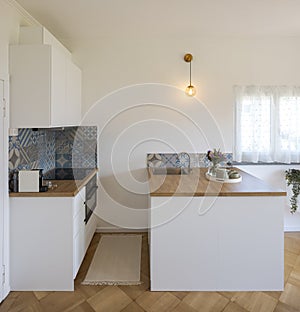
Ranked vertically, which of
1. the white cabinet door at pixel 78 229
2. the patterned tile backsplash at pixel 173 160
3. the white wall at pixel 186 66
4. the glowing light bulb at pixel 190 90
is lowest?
the white cabinet door at pixel 78 229

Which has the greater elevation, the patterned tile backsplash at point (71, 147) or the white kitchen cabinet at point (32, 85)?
the white kitchen cabinet at point (32, 85)

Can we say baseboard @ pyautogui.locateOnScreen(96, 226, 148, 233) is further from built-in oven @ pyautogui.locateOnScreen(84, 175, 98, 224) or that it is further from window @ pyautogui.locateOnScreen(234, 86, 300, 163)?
window @ pyautogui.locateOnScreen(234, 86, 300, 163)

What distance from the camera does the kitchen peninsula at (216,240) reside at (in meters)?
2.33

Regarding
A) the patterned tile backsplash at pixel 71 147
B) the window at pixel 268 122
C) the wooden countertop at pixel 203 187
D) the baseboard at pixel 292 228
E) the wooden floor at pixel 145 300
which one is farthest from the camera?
the baseboard at pixel 292 228

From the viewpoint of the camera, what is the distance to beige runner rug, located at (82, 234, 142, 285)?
2590mm

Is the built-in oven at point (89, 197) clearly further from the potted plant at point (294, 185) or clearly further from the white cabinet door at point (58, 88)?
the potted plant at point (294, 185)

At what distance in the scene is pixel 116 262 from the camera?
2.92 metres

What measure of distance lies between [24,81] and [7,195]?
0.98 metres

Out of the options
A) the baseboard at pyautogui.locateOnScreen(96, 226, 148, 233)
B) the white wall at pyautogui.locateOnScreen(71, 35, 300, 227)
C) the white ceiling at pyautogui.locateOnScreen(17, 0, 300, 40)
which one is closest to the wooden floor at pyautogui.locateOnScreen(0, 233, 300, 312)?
the baseboard at pyautogui.locateOnScreen(96, 226, 148, 233)

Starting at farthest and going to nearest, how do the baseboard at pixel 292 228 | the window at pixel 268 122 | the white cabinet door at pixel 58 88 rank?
the baseboard at pixel 292 228 → the window at pixel 268 122 → the white cabinet door at pixel 58 88

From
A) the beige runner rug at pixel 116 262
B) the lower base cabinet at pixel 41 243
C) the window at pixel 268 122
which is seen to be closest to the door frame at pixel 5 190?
the lower base cabinet at pixel 41 243

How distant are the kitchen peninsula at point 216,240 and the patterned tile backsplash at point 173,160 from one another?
54.8 inches

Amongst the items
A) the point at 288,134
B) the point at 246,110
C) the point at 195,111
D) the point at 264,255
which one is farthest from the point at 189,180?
the point at 288,134

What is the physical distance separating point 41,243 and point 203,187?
4.93ft
